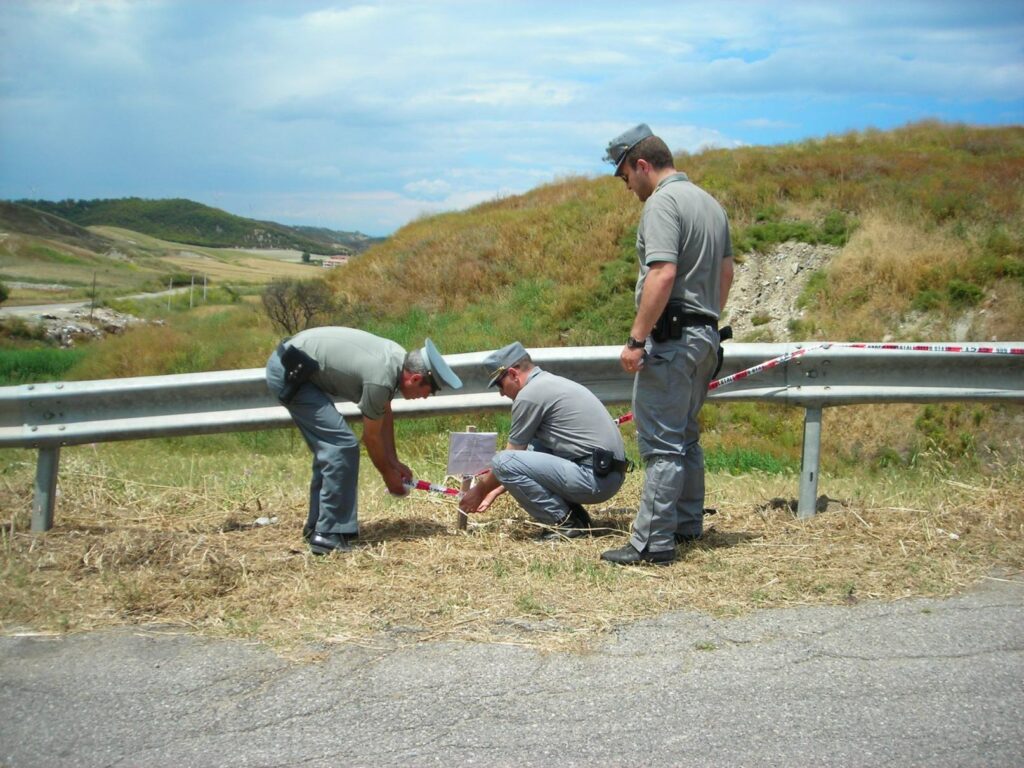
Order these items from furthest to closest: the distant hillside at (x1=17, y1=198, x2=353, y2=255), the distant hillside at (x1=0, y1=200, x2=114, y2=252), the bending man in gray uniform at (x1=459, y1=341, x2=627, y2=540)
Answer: the distant hillside at (x1=17, y1=198, x2=353, y2=255), the distant hillside at (x1=0, y1=200, x2=114, y2=252), the bending man in gray uniform at (x1=459, y1=341, x2=627, y2=540)

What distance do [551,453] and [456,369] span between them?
87 cm

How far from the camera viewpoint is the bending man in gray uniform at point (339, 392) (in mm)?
5617

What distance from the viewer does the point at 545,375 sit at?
6.07 m

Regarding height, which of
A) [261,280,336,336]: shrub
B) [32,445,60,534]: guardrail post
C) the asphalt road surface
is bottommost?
the asphalt road surface

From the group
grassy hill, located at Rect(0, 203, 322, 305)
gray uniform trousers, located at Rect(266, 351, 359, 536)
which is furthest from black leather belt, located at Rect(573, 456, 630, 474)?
grassy hill, located at Rect(0, 203, 322, 305)

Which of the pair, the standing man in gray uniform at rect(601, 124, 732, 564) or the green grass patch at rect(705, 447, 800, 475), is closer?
the standing man in gray uniform at rect(601, 124, 732, 564)

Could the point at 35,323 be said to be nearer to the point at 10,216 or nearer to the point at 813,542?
the point at 10,216

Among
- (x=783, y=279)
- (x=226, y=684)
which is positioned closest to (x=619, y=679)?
(x=226, y=684)

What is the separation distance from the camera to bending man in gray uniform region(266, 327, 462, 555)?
18.4ft

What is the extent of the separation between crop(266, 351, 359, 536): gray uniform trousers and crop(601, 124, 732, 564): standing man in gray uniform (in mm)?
1440

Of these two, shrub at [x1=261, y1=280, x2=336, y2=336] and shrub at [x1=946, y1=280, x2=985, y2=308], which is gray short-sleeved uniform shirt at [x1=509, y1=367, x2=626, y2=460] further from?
shrub at [x1=261, y1=280, x2=336, y2=336]

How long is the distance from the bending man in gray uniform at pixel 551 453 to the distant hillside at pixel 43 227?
73.5ft

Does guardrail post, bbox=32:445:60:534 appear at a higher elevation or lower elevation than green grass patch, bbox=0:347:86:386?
lower

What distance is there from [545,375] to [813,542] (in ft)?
5.83
